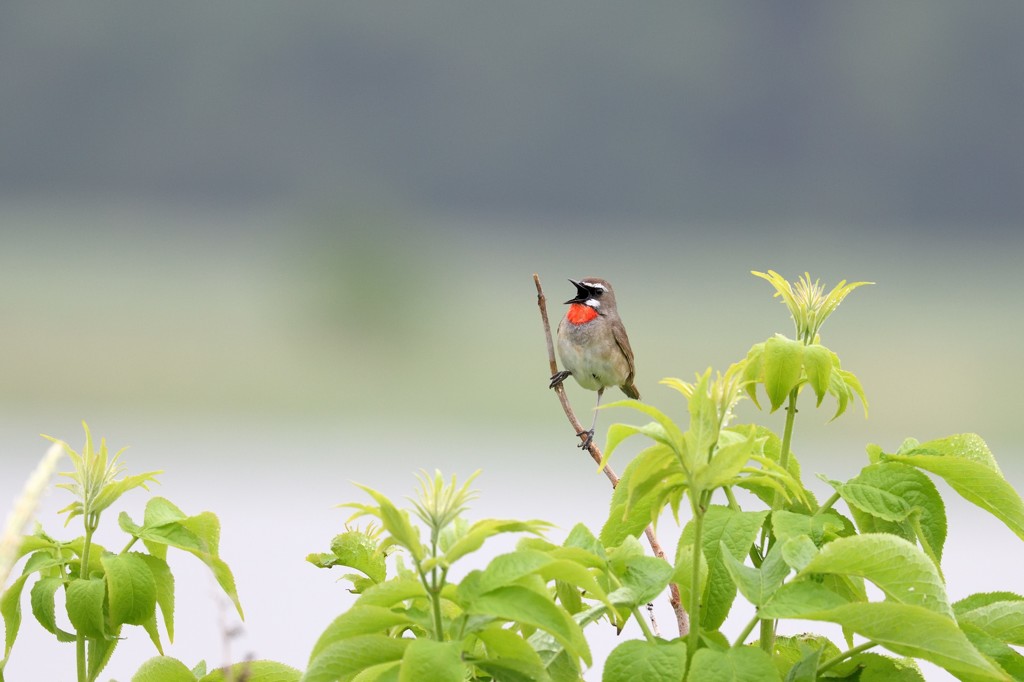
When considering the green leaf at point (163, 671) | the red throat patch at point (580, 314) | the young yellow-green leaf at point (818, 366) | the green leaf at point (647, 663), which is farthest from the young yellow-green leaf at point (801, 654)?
the red throat patch at point (580, 314)

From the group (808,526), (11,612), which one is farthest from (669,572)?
(11,612)

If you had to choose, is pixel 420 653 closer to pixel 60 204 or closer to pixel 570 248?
pixel 570 248

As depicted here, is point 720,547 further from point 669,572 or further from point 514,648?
point 514,648

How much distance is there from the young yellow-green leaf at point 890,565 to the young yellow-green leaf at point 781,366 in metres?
0.19

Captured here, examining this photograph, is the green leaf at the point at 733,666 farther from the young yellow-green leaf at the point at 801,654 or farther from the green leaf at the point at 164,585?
the green leaf at the point at 164,585

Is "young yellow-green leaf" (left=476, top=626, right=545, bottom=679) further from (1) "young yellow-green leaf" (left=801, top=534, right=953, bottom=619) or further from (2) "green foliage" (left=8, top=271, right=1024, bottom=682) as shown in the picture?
(1) "young yellow-green leaf" (left=801, top=534, right=953, bottom=619)

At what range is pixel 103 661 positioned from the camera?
105 centimetres

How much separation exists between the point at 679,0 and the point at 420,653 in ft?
216

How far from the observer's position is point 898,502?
1.00 metres

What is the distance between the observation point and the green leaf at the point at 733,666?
82cm

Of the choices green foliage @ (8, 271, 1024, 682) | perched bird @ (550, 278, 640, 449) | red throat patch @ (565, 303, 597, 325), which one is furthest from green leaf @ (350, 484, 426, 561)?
red throat patch @ (565, 303, 597, 325)

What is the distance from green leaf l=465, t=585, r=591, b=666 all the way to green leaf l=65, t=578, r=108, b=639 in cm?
35

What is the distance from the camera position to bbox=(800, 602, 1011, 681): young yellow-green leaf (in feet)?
2.58

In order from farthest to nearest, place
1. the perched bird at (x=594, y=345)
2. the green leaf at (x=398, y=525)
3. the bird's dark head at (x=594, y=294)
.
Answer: the bird's dark head at (x=594, y=294) < the perched bird at (x=594, y=345) < the green leaf at (x=398, y=525)
